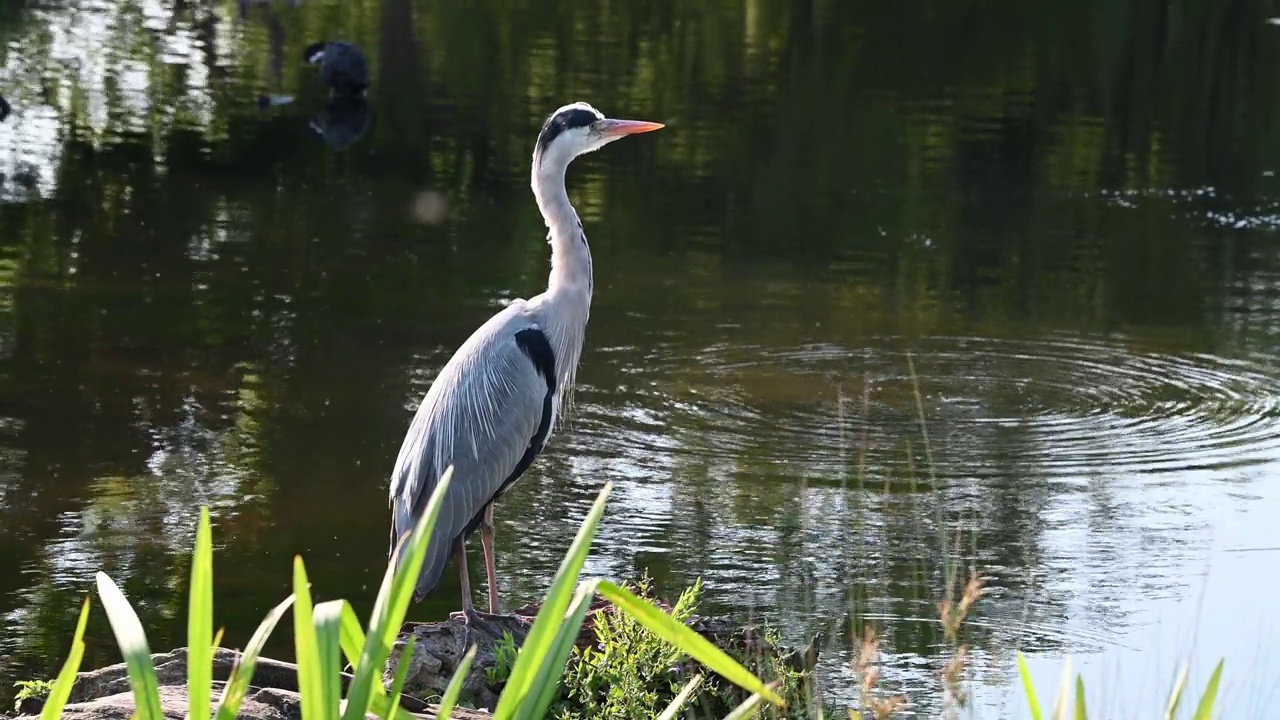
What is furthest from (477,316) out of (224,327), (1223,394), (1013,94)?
(1013,94)

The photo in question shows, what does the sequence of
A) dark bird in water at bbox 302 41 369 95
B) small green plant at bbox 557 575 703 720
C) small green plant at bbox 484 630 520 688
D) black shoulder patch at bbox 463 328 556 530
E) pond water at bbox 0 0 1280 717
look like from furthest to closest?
dark bird in water at bbox 302 41 369 95
pond water at bbox 0 0 1280 717
black shoulder patch at bbox 463 328 556 530
small green plant at bbox 484 630 520 688
small green plant at bbox 557 575 703 720

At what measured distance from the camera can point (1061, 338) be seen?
34.4 ft

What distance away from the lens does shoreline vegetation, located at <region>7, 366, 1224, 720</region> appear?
2.24 metres

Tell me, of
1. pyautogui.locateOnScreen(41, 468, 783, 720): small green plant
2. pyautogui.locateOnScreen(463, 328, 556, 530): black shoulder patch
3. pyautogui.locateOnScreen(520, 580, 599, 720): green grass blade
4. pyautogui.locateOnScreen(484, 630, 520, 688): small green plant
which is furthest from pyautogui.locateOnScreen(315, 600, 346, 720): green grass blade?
pyautogui.locateOnScreen(463, 328, 556, 530): black shoulder patch

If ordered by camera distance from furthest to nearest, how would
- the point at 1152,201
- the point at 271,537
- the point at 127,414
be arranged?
the point at 1152,201, the point at 127,414, the point at 271,537

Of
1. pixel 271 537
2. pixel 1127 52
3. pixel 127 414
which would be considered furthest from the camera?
pixel 1127 52

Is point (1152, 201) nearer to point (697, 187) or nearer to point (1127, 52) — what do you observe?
point (697, 187)

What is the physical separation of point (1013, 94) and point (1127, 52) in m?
4.99

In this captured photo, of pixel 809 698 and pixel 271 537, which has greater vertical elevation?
pixel 809 698

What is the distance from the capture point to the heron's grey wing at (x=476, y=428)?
216 inches

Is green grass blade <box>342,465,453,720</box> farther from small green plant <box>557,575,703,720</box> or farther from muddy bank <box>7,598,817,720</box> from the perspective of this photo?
small green plant <box>557,575,703,720</box>

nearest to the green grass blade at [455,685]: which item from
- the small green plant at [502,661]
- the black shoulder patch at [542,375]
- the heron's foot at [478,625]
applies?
the small green plant at [502,661]

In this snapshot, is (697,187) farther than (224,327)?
Yes

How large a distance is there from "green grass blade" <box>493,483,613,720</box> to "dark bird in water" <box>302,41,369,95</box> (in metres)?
18.1
